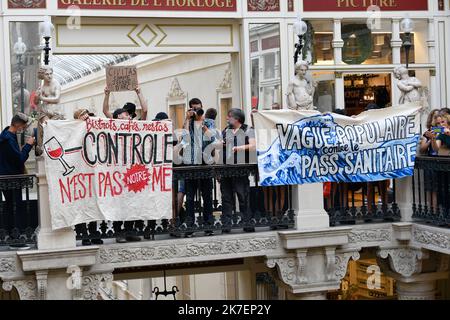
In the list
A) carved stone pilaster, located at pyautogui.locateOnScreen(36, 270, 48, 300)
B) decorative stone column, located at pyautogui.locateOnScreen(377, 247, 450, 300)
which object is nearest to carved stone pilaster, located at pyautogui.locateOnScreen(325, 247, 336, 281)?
decorative stone column, located at pyautogui.locateOnScreen(377, 247, 450, 300)

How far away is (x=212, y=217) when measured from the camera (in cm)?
1516

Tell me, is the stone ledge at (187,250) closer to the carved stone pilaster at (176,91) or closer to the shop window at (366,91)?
the shop window at (366,91)

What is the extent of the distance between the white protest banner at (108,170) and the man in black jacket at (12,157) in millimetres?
515

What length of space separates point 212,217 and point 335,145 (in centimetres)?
214

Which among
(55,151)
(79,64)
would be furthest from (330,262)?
(79,64)

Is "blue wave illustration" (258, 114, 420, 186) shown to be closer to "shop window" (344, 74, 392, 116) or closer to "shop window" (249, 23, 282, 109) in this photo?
"shop window" (249, 23, 282, 109)

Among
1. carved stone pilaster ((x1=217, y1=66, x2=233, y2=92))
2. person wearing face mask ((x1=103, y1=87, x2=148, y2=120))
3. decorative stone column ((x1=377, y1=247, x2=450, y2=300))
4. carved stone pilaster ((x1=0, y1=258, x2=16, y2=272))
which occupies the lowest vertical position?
decorative stone column ((x1=377, y1=247, x2=450, y2=300))

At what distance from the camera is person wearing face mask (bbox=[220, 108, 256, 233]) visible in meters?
15.2

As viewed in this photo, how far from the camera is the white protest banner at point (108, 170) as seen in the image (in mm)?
14102

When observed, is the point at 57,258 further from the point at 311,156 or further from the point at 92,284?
the point at 311,156

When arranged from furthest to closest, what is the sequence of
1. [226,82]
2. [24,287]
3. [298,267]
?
[226,82]
[298,267]
[24,287]

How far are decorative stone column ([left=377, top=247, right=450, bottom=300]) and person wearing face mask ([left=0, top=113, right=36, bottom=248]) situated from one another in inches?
220

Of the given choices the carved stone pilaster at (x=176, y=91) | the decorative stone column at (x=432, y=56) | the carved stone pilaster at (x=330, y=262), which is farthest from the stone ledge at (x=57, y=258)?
the carved stone pilaster at (x=176, y=91)

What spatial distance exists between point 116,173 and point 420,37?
8.65 meters
